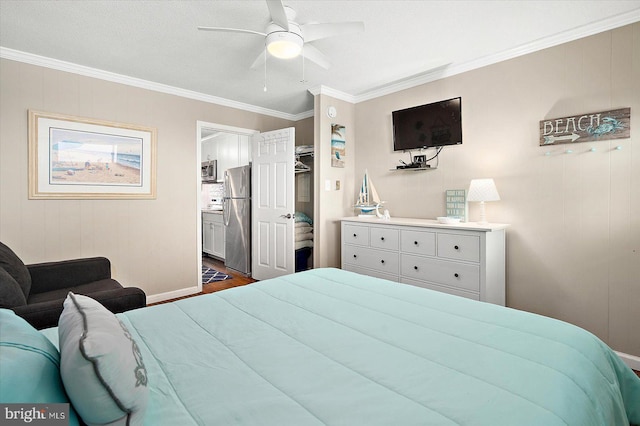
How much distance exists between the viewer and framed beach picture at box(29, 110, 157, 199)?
10.0 feet

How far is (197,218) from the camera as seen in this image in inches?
163

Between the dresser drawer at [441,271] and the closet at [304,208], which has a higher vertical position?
the closet at [304,208]

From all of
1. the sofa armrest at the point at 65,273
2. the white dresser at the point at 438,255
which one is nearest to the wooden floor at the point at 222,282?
the sofa armrest at the point at 65,273

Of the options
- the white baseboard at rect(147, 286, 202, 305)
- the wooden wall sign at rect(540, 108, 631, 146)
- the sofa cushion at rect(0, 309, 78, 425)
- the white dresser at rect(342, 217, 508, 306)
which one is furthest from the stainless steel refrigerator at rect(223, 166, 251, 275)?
the sofa cushion at rect(0, 309, 78, 425)

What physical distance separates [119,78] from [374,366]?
12.8 ft

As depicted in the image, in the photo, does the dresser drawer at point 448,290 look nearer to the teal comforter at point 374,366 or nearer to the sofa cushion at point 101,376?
the teal comforter at point 374,366

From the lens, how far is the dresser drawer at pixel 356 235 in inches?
140

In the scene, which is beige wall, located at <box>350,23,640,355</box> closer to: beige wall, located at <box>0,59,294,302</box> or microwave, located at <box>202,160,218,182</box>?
beige wall, located at <box>0,59,294,302</box>

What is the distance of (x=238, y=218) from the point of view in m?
5.17

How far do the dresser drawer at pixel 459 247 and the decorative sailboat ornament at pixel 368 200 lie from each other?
110 centimetres

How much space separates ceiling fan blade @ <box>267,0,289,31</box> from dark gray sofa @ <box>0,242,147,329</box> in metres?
1.92

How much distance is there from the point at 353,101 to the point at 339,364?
3.77m

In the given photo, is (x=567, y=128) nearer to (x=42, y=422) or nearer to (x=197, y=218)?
(x=42, y=422)

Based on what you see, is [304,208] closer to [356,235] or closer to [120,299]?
[356,235]
